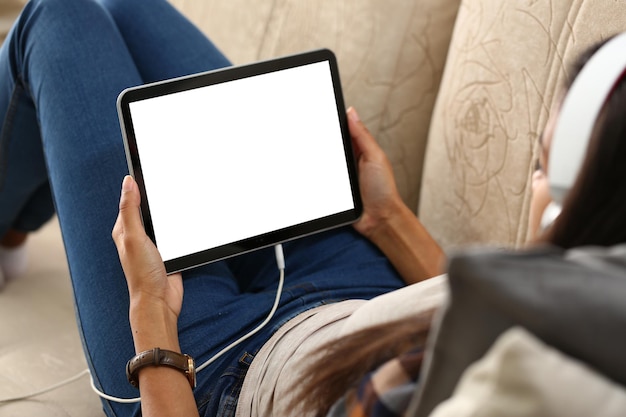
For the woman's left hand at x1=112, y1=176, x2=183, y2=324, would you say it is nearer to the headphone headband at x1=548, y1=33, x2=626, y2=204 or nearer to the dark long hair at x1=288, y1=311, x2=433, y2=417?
the dark long hair at x1=288, y1=311, x2=433, y2=417

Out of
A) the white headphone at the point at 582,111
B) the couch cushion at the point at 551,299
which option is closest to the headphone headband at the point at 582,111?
the white headphone at the point at 582,111

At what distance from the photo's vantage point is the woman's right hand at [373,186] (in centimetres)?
95

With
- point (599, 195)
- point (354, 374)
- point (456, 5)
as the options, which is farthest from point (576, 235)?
point (456, 5)

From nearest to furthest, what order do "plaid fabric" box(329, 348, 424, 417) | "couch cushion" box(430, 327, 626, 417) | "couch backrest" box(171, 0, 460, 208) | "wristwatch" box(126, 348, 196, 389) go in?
"couch cushion" box(430, 327, 626, 417), "plaid fabric" box(329, 348, 424, 417), "wristwatch" box(126, 348, 196, 389), "couch backrest" box(171, 0, 460, 208)

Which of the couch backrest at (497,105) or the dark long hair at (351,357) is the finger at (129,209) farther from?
the couch backrest at (497,105)

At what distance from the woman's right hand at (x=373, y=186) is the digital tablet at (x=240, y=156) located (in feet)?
0.08

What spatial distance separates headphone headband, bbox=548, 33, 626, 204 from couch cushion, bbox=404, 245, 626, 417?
123 millimetres

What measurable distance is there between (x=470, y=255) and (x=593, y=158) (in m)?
0.14

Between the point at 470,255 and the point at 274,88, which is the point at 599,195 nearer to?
the point at 470,255

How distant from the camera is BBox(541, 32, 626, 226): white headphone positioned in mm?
478

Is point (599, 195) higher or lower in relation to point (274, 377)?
higher

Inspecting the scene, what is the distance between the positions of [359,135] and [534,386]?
61 centimetres

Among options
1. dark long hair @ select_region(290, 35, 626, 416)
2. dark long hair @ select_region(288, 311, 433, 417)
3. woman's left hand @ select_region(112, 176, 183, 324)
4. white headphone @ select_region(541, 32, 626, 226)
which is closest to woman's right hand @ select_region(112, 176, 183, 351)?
woman's left hand @ select_region(112, 176, 183, 324)

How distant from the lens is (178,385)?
0.71 m
